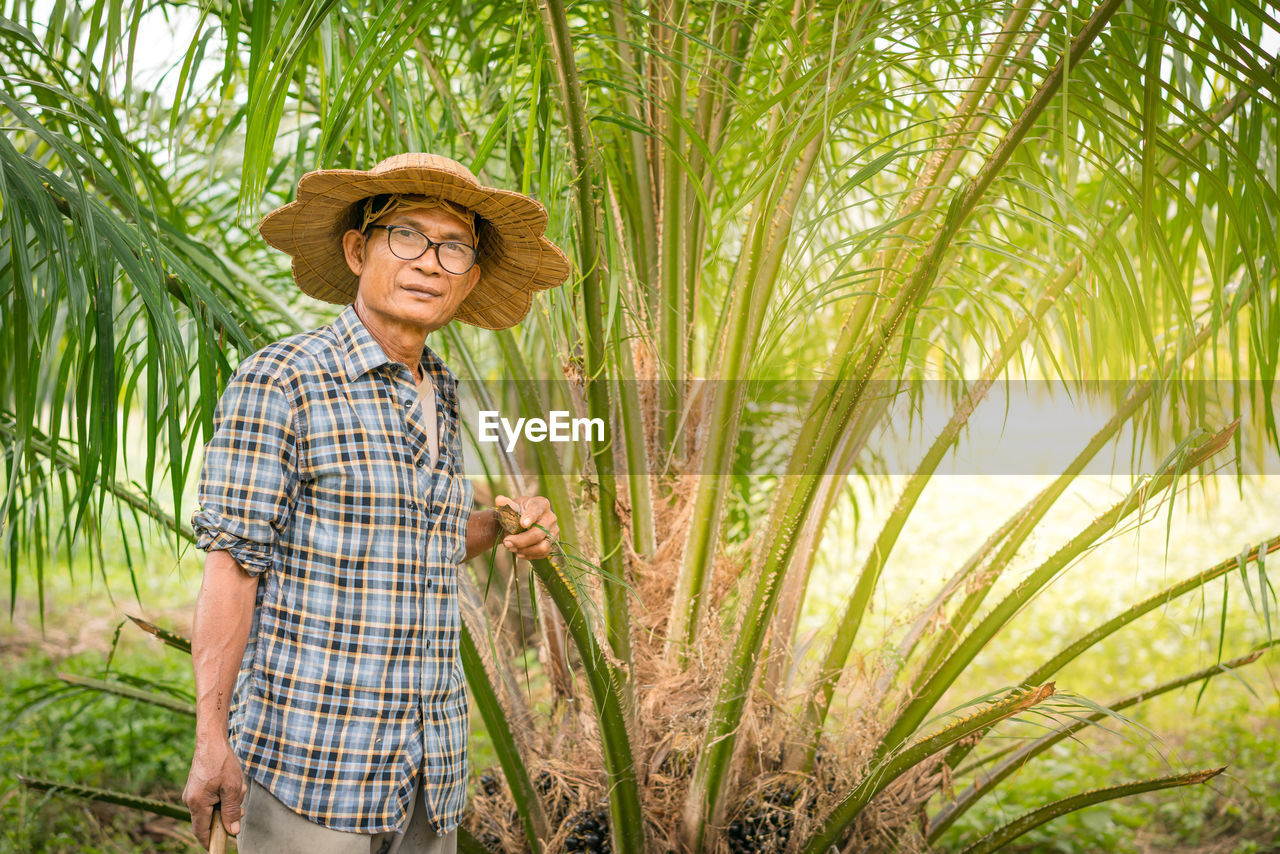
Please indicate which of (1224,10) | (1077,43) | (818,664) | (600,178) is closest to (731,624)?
(818,664)

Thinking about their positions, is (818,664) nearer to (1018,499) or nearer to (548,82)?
(548,82)

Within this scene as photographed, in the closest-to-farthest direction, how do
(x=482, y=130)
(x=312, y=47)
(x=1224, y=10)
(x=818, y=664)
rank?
(x=1224, y=10) → (x=312, y=47) → (x=818, y=664) → (x=482, y=130)

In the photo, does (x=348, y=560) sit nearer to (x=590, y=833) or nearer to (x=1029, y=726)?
(x=590, y=833)

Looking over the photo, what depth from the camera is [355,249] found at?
117cm

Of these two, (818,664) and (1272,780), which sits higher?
(818,664)

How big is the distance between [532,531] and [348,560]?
0.20m

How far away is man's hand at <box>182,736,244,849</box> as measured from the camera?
934 millimetres

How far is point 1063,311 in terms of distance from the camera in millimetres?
1911

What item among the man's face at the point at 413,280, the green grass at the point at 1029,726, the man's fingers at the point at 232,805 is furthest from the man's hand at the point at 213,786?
the green grass at the point at 1029,726

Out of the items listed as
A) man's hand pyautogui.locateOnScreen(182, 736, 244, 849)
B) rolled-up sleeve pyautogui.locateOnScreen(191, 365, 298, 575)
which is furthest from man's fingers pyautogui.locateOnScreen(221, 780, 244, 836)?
rolled-up sleeve pyautogui.locateOnScreen(191, 365, 298, 575)

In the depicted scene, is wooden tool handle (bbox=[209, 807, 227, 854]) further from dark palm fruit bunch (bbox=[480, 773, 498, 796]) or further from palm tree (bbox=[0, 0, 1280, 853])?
dark palm fruit bunch (bbox=[480, 773, 498, 796])

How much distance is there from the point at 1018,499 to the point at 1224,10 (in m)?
5.11

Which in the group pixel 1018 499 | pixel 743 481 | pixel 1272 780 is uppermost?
pixel 743 481
